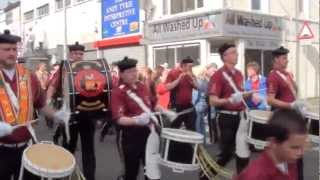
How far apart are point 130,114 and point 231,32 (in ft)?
45.3

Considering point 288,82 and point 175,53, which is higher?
point 175,53

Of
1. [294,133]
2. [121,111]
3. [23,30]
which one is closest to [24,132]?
[121,111]

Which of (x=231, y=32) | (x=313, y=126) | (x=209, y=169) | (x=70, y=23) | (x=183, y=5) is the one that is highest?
(x=70, y=23)

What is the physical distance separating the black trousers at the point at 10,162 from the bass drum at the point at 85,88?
6.33 feet

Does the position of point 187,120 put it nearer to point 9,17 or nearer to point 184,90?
point 184,90

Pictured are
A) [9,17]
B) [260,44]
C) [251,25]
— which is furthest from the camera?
[9,17]

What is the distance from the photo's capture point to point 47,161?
4293 millimetres

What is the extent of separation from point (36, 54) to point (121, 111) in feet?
101

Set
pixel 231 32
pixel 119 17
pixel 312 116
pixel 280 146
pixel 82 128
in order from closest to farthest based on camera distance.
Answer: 1. pixel 280 146
2. pixel 312 116
3. pixel 82 128
4. pixel 231 32
5. pixel 119 17

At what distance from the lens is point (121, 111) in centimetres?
562

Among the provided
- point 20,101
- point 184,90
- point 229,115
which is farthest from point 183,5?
point 20,101

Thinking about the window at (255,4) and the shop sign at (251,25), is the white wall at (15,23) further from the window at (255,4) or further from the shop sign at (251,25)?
the shop sign at (251,25)

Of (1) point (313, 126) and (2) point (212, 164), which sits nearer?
(1) point (313, 126)

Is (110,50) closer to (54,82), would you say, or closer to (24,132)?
(54,82)
